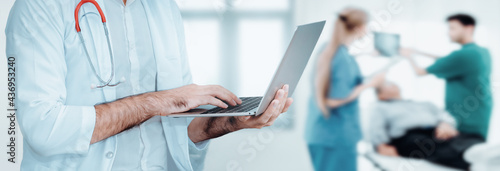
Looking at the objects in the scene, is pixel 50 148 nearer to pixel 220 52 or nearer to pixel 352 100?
pixel 220 52

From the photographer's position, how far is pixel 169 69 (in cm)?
92

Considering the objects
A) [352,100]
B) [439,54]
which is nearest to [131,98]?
[352,100]

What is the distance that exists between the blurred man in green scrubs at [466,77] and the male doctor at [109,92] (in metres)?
1.22

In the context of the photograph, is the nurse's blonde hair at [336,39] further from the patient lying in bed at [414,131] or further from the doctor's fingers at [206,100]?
the doctor's fingers at [206,100]

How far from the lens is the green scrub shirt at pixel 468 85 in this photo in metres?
1.79

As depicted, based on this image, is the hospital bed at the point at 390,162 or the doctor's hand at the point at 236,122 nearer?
the doctor's hand at the point at 236,122

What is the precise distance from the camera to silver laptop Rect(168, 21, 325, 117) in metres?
0.73

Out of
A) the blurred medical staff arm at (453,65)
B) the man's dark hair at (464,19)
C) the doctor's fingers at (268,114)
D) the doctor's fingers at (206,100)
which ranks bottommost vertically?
the doctor's fingers at (268,114)

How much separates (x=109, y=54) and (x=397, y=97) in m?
1.34

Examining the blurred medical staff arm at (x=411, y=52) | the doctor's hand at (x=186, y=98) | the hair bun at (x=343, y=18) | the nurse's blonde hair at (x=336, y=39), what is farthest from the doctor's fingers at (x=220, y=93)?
the blurred medical staff arm at (x=411, y=52)

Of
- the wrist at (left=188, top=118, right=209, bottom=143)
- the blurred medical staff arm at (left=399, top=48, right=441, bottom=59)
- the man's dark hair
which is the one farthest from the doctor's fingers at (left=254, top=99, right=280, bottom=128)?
the man's dark hair

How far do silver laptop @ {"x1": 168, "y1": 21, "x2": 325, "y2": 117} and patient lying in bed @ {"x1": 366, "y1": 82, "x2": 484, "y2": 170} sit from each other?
106 cm

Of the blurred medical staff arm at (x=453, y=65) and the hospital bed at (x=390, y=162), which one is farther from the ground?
the blurred medical staff arm at (x=453, y=65)

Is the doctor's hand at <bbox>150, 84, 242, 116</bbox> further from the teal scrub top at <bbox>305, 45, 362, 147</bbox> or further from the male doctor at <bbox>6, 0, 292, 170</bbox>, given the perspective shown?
the teal scrub top at <bbox>305, 45, 362, 147</bbox>
